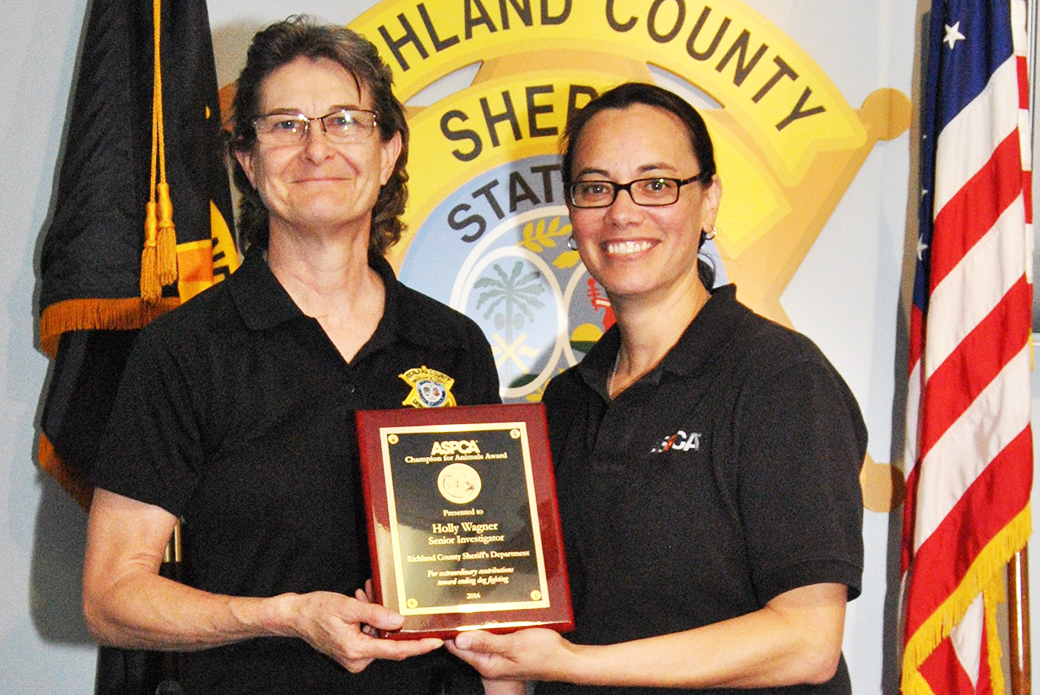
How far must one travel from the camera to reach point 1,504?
276cm

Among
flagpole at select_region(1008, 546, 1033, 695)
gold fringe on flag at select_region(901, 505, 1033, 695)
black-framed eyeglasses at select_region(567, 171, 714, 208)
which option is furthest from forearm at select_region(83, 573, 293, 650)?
flagpole at select_region(1008, 546, 1033, 695)

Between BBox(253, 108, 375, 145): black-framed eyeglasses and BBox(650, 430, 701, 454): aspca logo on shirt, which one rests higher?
BBox(253, 108, 375, 145): black-framed eyeglasses

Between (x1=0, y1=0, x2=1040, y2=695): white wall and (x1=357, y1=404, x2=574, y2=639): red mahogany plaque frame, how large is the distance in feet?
4.94

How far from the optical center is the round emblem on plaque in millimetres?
1572

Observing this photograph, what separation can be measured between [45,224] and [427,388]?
1.51 m

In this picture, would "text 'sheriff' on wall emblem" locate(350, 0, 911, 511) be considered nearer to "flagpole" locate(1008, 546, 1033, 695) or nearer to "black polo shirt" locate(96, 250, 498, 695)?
"flagpole" locate(1008, 546, 1033, 695)

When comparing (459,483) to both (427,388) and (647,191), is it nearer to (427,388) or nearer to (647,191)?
(427,388)

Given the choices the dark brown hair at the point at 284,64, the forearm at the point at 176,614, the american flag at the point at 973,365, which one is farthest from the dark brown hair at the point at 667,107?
the american flag at the point at 973,365

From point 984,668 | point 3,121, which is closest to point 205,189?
point 3,121

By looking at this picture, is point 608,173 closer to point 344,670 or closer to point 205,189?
point 344,670

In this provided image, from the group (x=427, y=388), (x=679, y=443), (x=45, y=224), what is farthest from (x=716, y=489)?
(x=45, y=224)

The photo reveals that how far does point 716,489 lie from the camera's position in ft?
5.27

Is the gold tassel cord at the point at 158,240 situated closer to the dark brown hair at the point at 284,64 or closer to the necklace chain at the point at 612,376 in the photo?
the dark brown hair at the point at 284,64

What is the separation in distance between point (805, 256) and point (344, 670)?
175 centimetres
